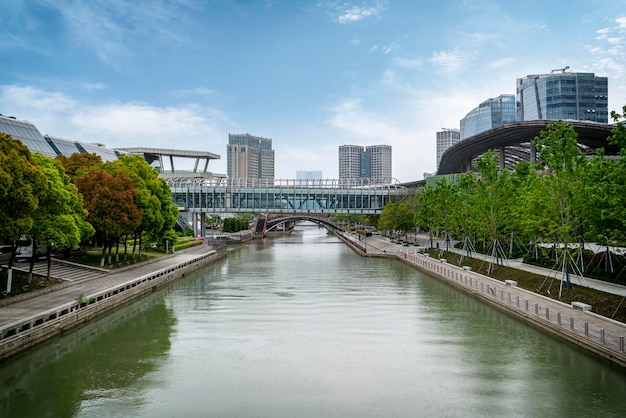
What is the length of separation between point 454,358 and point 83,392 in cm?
1573

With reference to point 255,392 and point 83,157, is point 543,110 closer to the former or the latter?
point 83,157

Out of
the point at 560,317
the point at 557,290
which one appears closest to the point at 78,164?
the point at 557,290

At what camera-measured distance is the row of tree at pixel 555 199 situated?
23.5 m

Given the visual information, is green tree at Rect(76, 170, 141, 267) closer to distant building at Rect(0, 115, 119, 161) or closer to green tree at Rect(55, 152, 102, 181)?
green tree at Rect(55, 152, 102, 181)

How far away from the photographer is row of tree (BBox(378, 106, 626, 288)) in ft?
77.3

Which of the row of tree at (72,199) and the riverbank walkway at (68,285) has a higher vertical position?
the row of tree at (72,199)

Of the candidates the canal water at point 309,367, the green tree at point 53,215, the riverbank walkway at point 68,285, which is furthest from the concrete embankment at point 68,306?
the green tree at point 53,215

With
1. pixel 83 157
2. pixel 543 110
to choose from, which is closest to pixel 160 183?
pixel 83 157

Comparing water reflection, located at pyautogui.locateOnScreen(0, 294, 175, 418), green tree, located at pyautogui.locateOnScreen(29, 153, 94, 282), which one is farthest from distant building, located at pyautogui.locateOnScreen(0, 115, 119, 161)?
water reflection, located at pyautogui.locateOnScreen(0, 294, 175, 418)

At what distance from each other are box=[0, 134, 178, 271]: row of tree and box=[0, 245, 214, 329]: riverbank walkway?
2.66m

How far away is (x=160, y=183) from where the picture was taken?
5522 cm

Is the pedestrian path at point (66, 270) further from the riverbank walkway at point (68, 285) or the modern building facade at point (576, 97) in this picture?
the modern building facade at point (576, 97)

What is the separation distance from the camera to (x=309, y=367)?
21234 mm

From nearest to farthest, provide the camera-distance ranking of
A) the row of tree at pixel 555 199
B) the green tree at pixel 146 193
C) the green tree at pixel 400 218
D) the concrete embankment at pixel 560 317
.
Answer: the concrete embankment at pixel 560 317
the row of tree at pixel 555 199
the green tree at pixel 146 193
the green tree at pixel 400 218
